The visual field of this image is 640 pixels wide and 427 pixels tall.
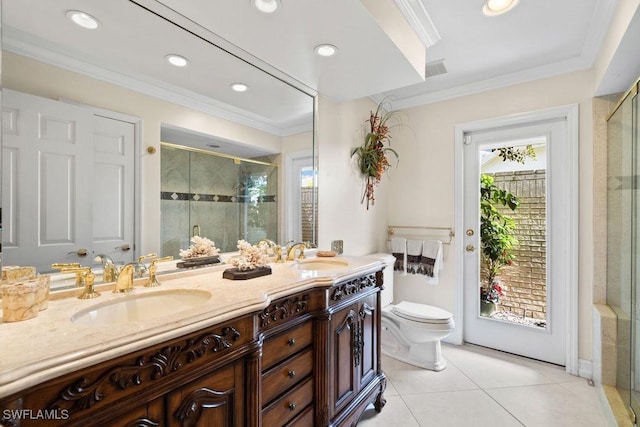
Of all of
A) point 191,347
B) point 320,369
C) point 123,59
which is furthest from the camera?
point 320,369

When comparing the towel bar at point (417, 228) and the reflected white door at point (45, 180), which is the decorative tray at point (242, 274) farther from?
the towel bar at point (417, 228)

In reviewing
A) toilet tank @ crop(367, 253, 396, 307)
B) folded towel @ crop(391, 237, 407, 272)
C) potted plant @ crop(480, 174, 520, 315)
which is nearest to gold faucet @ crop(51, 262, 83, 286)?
toilet tank @ crop(367, 253, 396, 307)

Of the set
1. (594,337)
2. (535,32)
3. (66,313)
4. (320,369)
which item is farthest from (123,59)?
(594,337)

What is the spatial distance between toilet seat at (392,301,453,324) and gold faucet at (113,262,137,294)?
6.36ft

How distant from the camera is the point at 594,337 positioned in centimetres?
214

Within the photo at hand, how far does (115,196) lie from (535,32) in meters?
2.59

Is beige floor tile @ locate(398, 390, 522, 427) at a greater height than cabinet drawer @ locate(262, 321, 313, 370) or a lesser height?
lesser

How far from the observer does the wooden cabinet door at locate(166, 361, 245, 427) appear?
88 cm

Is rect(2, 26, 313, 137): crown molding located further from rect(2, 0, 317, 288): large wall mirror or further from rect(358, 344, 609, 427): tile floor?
rect(358, 344, 609, 427): tile floor

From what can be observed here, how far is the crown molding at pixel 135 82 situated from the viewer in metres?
1.03

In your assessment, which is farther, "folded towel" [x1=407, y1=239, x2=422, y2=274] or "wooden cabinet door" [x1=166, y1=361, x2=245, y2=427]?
"folded towel" [x1=407, y1=239, x2=422, y2=274]

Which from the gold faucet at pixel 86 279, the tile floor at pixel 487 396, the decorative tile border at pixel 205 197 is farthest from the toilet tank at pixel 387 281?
the gold faucet at pixel 86 279

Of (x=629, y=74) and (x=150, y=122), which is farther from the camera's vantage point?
(x=629, y=74)

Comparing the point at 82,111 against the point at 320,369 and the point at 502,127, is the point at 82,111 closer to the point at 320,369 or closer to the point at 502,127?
the point at 320,369
